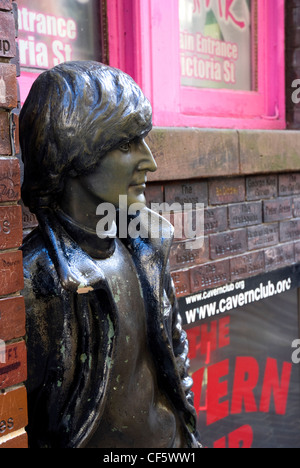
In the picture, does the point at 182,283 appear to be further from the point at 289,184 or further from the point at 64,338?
the point at 64,338

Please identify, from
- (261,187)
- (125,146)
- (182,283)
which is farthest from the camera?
(261,187)

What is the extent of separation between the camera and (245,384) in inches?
140

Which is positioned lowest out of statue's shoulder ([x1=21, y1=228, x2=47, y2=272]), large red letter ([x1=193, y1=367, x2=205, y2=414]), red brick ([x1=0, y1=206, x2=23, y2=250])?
large red letter ([x1=193, y1=367, x2=205, y2=414])

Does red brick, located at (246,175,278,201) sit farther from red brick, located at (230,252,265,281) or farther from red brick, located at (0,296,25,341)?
red brick, located at (0,296,25,341)

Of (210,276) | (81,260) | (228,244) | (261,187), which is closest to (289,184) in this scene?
(261,187)

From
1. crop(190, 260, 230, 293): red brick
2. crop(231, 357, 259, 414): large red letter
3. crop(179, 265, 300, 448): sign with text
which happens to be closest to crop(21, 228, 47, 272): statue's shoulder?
crop(190, 260, 230, 293): red brick

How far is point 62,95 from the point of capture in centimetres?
142

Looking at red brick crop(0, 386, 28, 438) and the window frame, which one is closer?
red brick crop(0, 386, 28, 438)

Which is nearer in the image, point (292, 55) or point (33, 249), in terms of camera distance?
point (33, 249)

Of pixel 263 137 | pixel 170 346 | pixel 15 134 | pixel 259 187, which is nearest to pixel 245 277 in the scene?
pixel 259 187

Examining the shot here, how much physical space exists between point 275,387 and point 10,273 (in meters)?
2.86

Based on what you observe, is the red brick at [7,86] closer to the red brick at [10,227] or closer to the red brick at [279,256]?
the red brick at [10,227]

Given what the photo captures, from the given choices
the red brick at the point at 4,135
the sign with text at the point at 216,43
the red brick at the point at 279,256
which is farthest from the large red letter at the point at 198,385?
the red brick at the point at 4,135

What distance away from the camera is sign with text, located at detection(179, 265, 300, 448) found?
314cm
